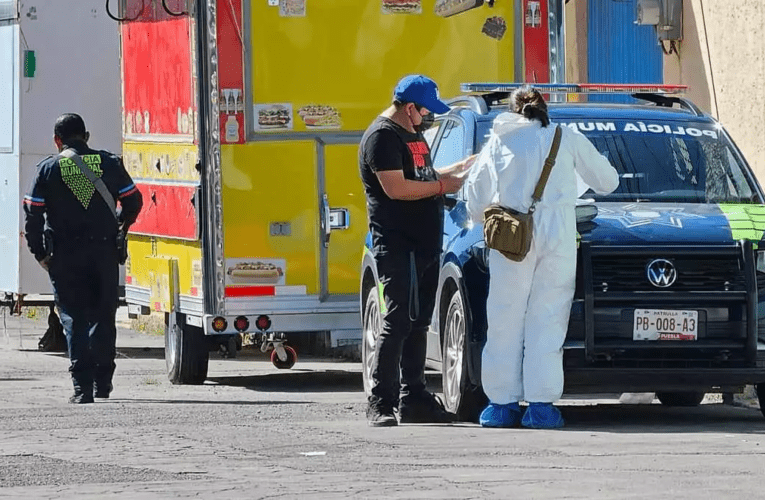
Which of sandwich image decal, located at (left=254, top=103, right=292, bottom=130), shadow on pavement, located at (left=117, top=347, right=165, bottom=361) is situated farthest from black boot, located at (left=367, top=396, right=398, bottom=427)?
shadow on pavement, located at (left=117, top=347, right=165, bottom=361)

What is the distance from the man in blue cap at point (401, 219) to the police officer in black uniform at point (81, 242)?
2.99 meters

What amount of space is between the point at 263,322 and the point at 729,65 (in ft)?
16.8

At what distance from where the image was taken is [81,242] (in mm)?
13758

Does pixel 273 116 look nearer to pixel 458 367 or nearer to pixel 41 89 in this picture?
pixel 458 367

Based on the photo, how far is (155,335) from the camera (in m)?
21.4

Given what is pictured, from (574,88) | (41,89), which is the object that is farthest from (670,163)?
(41,89)

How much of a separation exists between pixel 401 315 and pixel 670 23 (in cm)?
814

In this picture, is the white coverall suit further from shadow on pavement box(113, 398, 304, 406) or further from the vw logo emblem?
shadow on pavement box(113, 398, 304, 406)

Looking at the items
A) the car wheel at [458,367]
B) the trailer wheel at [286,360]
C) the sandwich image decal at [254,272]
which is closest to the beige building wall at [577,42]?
the trailer wheel at [286,360]

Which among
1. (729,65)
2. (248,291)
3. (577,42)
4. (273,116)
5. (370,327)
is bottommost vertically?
(370,327)

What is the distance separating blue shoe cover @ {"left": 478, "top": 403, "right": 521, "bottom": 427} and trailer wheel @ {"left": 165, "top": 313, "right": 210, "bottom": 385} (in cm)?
477

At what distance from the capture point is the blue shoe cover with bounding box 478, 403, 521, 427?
11.0 metres

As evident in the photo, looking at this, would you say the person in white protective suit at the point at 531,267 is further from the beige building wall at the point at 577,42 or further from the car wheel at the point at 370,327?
the beige building wall at the point at 577,42

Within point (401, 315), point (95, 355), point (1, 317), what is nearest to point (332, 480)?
point (401, 315)
